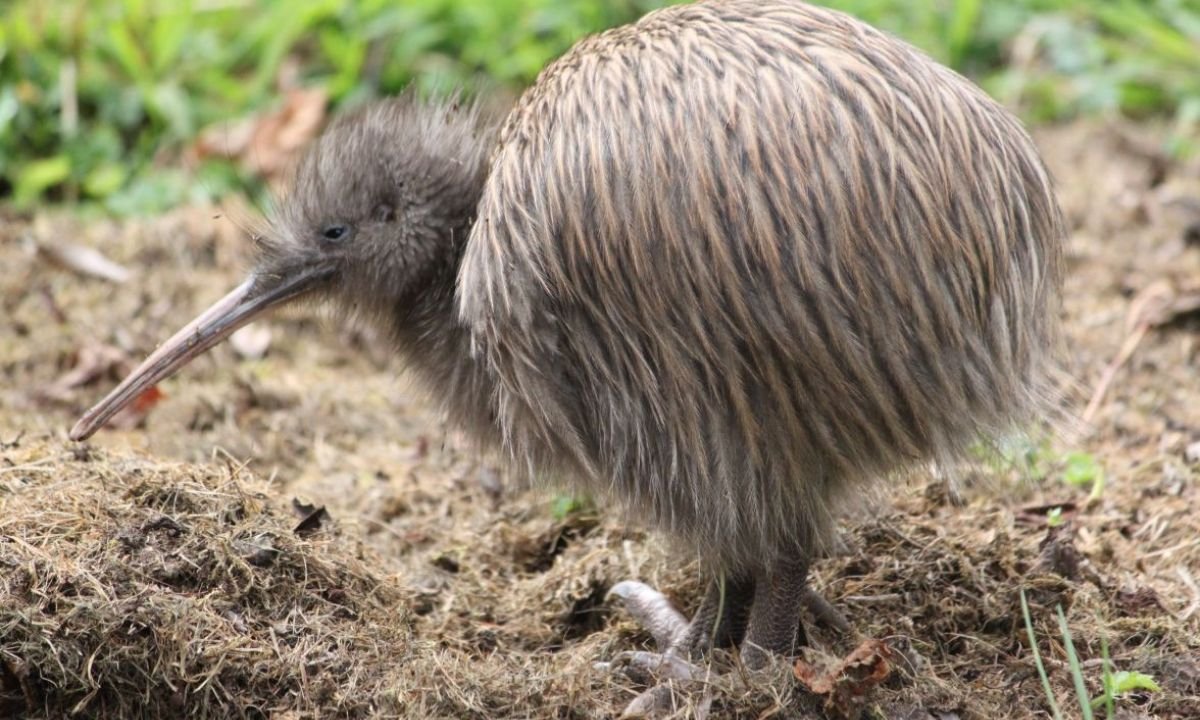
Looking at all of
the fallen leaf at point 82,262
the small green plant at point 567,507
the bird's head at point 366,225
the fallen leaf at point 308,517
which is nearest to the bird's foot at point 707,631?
the small green plant at point 567,507

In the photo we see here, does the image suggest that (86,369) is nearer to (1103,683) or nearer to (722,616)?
(722,616)

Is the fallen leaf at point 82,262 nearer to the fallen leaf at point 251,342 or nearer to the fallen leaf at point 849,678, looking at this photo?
the fallen leaf at point 251,342

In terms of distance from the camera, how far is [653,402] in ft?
8.71

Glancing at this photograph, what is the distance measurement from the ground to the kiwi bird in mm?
330

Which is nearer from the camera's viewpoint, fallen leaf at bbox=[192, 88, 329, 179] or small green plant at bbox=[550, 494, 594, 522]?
small green plant at bbox=[550, 494, 594, 522]

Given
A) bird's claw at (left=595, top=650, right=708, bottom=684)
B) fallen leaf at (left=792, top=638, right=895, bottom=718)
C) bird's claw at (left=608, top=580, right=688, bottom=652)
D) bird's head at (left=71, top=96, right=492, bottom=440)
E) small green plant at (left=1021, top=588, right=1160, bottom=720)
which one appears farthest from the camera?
bird's head at (left=71, top=96, right=492, bottom=440)

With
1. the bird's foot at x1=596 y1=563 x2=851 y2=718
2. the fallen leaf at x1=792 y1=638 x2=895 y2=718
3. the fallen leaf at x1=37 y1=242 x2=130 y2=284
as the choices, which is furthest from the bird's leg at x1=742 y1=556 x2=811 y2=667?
the fallen leaf at x1=37 y1=242 x2=130 y2=284

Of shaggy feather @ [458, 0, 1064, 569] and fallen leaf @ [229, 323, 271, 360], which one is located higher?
shaggy feather @ [458, 0, 1064, 569]

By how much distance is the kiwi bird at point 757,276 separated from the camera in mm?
2529

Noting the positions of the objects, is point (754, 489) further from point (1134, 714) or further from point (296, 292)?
point (296, 292)

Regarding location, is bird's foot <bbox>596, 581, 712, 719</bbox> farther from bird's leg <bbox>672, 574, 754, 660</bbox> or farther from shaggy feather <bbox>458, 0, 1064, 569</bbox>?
shaggy feather <bbox>458, 0, 1064, 569</bbox>

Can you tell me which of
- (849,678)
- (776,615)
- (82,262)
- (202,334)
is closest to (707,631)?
(776,615)

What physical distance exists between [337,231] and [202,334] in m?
0.38

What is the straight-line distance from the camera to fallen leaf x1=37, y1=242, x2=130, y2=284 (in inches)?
196
